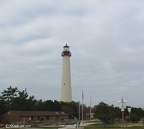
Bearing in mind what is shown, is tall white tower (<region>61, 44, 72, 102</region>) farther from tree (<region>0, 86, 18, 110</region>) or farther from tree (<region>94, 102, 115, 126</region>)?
tree (<region>94, 102, 115, 126</region>)

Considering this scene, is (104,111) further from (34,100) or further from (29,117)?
(34,100)

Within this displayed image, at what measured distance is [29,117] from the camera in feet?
245

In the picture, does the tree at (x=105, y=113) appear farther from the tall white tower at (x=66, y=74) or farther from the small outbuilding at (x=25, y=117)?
the tall white tower at (x=66, y=74)

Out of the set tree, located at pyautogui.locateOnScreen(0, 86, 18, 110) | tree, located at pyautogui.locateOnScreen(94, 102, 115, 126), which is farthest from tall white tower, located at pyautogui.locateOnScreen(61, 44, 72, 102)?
tree, located at pyautogui.locateOnScreen(94, 102, 115, 126)

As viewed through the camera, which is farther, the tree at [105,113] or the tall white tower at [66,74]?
the tall white tower at [66,74]

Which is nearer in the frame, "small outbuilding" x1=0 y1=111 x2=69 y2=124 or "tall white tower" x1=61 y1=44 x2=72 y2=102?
"small outbuilding" x1=0 y1=111 x2=69 y2=124

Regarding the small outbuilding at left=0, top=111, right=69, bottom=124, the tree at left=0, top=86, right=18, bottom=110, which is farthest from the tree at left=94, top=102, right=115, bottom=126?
the tree at left=0, top=86, right=18, bottom=110

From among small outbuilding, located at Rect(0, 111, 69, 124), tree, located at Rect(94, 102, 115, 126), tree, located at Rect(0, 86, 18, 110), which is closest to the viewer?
tree, located at Rect(94, 102, 115, 126)

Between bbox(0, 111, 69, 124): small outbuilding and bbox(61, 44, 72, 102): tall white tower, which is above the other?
bbox(61, 44, 72, 102): tall white tower

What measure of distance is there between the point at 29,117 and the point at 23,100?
51.9 ft

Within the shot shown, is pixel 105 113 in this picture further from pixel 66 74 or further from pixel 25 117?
pixel 66 74

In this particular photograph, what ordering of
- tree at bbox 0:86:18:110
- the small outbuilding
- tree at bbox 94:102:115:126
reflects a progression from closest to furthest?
tree at bbox 94:102:115:126 < the small outbuilding < tree at bbox 0:86:18:110

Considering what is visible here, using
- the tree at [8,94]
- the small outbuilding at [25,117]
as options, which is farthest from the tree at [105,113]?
the tree at [8,94]

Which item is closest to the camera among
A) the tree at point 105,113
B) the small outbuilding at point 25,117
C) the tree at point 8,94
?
the tree at point 105,113
